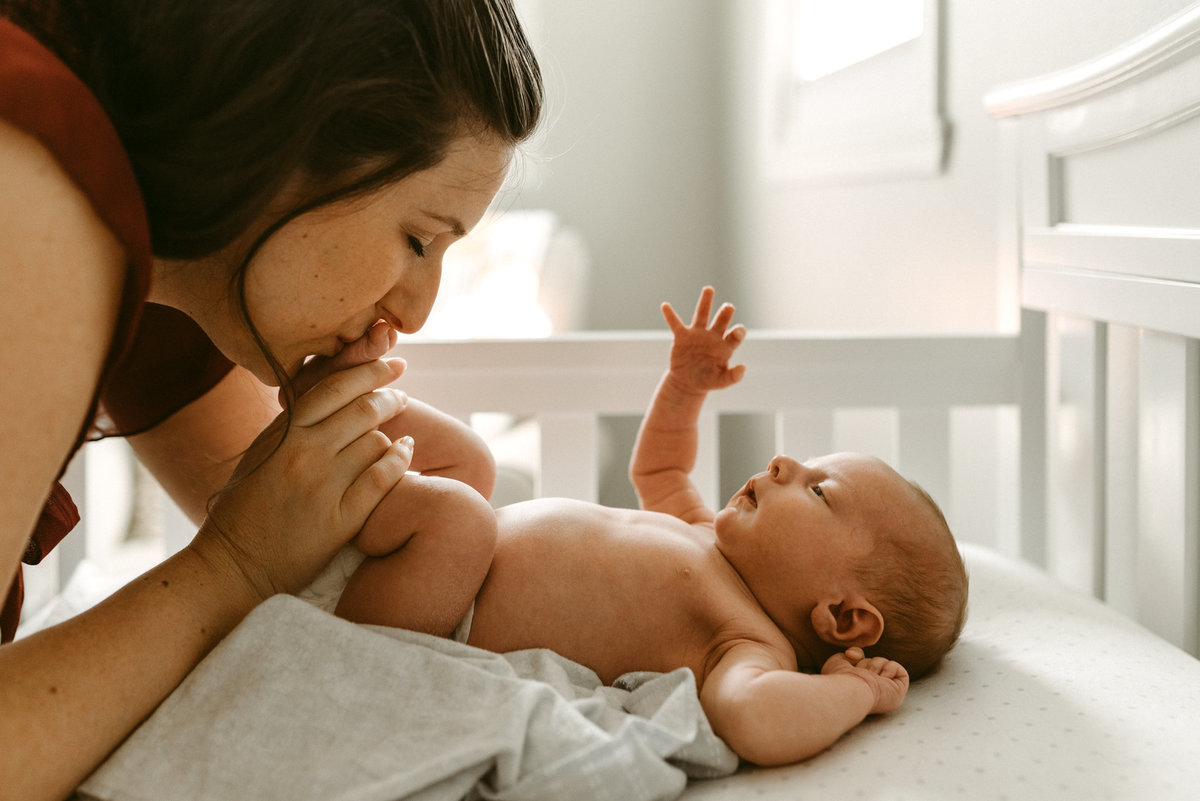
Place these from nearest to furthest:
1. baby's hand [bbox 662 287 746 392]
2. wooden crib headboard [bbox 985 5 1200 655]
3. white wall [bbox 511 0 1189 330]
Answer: wooden crib headboard [bbox 985 5 1200 655] → baby's hand [bbox 662 287 746 392] → white wall [bbox 511 0 1189 330]

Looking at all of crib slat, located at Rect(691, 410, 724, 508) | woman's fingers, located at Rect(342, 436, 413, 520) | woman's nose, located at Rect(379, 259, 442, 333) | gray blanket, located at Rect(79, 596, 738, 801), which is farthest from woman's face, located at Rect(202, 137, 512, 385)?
crib slat, located at Rect(691, 410, 724, 508)

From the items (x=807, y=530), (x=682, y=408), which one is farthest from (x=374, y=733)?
(x=682, y=408)

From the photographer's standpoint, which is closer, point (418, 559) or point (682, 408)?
point (418, 559)

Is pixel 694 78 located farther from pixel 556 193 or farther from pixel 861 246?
pixel 861 246

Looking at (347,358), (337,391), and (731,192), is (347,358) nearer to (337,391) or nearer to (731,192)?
(337,391)

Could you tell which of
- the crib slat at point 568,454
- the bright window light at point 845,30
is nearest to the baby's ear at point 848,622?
the crib slat at point 568,454

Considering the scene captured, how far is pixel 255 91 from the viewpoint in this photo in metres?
0.65

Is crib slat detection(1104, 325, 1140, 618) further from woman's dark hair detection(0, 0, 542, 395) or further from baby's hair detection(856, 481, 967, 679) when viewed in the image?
woman's dark hair detection(0, 0, 542, 395)

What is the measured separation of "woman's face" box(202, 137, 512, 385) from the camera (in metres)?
0.72

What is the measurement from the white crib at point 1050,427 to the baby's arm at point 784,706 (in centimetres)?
2

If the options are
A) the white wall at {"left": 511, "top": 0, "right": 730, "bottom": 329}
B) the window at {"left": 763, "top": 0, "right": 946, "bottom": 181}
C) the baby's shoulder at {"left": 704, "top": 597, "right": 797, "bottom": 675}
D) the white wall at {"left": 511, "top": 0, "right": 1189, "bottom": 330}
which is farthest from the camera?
the white wall at {"left": 511, "top": 0, "right": 730, "bottom": 329}

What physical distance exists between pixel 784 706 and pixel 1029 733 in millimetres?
181

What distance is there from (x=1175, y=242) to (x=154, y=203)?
87 centimetres

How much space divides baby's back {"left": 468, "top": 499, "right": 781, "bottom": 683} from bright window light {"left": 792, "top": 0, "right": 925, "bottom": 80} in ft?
4.01
